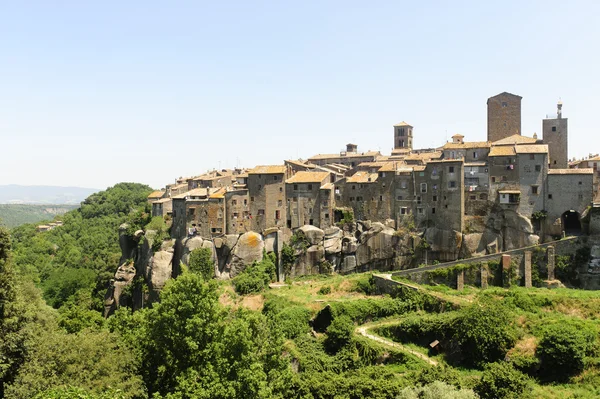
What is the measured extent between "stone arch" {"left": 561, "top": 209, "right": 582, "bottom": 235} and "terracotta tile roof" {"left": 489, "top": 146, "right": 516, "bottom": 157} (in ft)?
25.2

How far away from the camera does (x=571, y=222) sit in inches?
1841

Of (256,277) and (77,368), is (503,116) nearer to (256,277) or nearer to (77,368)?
(256,277)

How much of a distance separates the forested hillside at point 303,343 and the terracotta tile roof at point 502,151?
13.8 metres

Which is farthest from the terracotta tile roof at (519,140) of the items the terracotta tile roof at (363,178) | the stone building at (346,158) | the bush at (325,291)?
the bush at (325,291)

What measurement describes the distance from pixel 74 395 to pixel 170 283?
9.48m

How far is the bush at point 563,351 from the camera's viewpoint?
30853 millimetres

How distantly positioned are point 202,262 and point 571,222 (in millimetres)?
36850

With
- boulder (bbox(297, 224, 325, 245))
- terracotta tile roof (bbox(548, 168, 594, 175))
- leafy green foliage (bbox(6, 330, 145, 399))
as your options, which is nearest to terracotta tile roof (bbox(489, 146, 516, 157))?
terracotta tile roof (bbox(548, 168, 594, 175))

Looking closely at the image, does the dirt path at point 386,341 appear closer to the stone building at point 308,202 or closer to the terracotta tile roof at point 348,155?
the stone building at point 308,202

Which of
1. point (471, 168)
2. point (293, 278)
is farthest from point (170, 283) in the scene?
point (471, 168)

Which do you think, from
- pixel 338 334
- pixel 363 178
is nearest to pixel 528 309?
pixel 338 334

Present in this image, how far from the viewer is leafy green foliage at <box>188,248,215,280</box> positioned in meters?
49.7

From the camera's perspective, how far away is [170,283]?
28578mm

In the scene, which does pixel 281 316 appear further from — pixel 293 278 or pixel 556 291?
pixel 556 291
